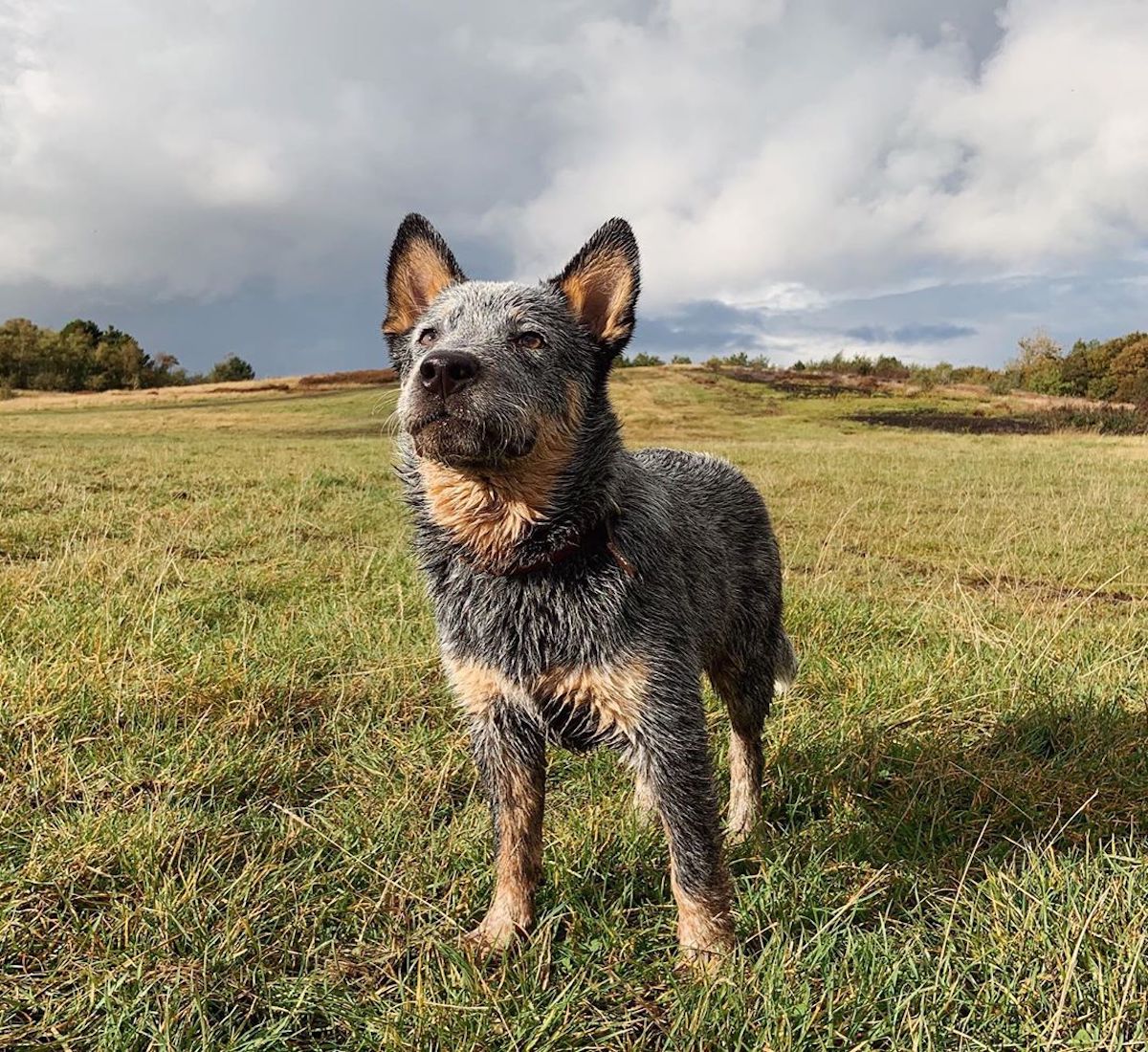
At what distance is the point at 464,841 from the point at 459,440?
1810mm

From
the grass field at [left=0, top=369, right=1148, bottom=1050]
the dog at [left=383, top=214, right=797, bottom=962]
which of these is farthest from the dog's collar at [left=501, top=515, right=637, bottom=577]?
the grass field at [left=0, top=369, right=1148, bottom=1050]

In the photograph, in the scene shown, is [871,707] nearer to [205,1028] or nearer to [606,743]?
A: [606,743]

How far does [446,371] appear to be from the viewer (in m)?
2.64

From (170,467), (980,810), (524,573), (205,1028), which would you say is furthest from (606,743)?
(170,467)

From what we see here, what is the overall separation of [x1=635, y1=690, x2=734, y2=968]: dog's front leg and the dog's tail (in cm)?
156

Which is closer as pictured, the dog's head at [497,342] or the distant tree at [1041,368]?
the dog's head at [497,342]

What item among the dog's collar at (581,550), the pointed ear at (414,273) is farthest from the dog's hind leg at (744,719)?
the pointed ear at (414,273)

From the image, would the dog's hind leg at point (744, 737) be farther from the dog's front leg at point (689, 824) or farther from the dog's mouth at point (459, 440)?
the dog's mouth at point (459, 440)

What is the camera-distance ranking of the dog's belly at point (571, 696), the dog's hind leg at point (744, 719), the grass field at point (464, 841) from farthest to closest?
the dog's hind leg at point (744, 719) < the dog's belly at point (571, 696) < the grass field at point (464, 841)

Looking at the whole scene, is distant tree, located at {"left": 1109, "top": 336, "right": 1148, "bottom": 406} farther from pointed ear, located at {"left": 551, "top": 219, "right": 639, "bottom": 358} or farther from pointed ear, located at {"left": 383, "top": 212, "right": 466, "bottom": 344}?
pointed ear, located at {"left": 383, "top": 212, "right": 466, "bottom": 344}

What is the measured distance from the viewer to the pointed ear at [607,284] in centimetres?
323

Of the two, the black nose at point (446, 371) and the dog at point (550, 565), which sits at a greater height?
the black nose at point (446, 371)

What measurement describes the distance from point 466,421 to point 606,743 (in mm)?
1301

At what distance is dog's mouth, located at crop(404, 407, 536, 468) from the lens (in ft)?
8.79
